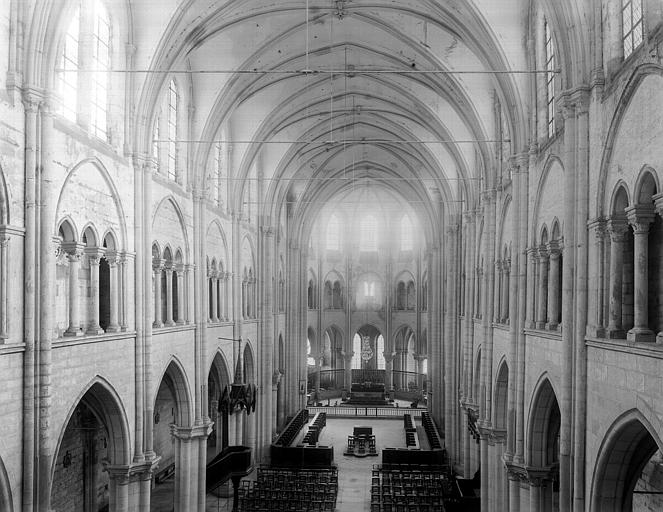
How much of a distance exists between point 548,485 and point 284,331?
2949 centimetres

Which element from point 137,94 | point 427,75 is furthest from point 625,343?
point 427,75

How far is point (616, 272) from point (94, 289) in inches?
503

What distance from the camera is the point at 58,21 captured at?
49.4ft

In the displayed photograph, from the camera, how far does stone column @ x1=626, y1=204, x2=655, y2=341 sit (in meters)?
12.0

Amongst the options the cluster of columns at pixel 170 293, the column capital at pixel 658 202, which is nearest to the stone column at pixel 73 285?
the cluster of columns at pixel 170 293

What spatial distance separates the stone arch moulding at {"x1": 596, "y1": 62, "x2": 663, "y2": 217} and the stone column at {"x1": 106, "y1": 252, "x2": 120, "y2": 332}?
12.8 meters

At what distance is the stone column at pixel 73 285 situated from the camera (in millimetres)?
17125

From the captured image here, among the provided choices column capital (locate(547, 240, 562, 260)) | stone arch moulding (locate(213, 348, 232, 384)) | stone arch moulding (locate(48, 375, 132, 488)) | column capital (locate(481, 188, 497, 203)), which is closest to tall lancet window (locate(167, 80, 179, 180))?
stone arch moulding (locate(48, 375, 132, 488))

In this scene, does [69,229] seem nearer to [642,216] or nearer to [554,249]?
[554,249]

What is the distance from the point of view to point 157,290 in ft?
75.5

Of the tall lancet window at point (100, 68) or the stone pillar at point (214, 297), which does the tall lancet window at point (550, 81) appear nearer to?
the tall lancet window at point (100, 68)

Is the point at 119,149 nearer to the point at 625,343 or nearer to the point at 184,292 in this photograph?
the point at 184,292

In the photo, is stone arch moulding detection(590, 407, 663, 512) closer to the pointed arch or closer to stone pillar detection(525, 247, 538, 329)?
stone pillar detection(525, 247, 538, 329)

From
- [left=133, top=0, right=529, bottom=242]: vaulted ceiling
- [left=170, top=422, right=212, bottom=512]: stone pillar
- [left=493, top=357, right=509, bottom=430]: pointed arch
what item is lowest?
[left=170, top=422, right=212, bottom=512]: stone pillar
